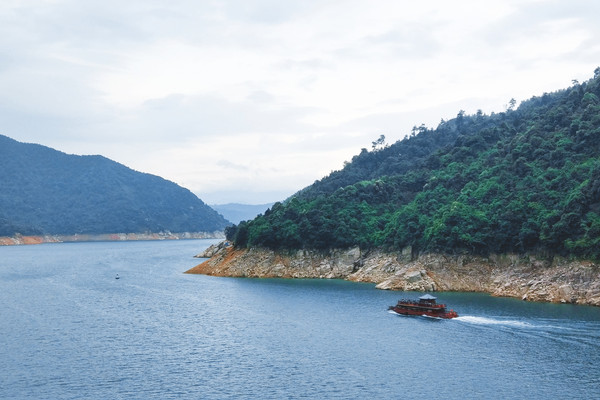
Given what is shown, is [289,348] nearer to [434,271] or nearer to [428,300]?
[428,300]

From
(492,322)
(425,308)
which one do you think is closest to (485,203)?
(425,308)

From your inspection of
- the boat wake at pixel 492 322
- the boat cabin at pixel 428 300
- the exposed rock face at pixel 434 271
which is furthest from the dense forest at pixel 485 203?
the boat cabin at pixel 428 300

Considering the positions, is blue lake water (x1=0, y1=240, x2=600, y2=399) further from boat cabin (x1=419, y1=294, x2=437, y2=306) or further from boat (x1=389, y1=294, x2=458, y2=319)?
boat cabin (x1=419, y1=294, x2=437, y2=306)

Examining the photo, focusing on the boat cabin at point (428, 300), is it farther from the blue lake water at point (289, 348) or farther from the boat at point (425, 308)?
the blue lake water at point (289, 348)

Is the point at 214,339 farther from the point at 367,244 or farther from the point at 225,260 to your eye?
the point at 225,260

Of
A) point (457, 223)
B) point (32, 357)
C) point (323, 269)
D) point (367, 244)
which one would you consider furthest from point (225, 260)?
point (32, 357)
